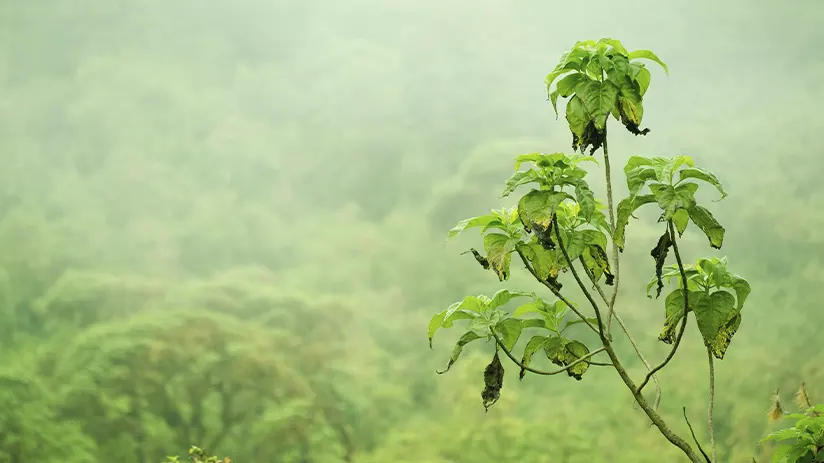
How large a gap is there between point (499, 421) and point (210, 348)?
4.10 feet

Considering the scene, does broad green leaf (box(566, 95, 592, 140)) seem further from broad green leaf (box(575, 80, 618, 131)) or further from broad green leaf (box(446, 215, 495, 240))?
broad green leaf (box(446, 215, 495, 240))

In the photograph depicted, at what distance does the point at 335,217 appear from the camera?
3.27 meters

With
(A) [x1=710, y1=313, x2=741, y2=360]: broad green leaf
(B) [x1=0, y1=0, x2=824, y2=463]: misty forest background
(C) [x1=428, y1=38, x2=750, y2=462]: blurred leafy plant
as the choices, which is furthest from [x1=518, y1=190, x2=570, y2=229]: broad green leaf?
(B) [x1=0, y1=0, x2=824, y2=463]: misty forest background

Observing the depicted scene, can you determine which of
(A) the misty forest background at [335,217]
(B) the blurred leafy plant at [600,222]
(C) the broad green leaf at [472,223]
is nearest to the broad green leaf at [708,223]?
(B) the blurred leafy plant at [600,222]

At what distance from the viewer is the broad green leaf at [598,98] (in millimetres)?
1168

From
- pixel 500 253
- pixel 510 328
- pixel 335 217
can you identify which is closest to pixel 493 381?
pixel 510 328

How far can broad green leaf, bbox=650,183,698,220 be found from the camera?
1107 millimetres

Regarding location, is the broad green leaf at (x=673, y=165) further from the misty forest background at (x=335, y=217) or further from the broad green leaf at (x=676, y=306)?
the misty forest background at (x=335, y=217)

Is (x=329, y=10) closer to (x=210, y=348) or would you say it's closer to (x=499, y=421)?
(x=210, y=348)

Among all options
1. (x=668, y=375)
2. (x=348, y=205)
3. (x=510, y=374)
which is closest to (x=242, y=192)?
(x=348, y=205)

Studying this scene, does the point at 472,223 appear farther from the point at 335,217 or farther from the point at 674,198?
the point at 335,217

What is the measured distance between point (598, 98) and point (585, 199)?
0.17 meters

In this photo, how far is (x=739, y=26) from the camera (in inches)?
134

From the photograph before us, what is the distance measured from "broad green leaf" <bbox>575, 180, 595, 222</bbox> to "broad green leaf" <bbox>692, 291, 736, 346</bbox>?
→ 0.25m
